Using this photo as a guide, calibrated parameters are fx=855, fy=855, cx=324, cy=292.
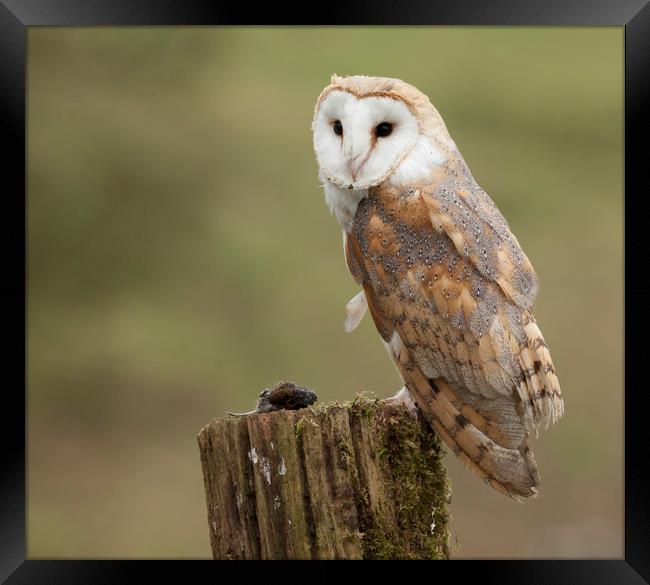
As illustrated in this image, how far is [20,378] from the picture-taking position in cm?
302

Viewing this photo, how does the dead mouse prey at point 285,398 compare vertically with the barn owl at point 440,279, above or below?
below

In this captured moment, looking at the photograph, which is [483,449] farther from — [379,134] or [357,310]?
[379,134]

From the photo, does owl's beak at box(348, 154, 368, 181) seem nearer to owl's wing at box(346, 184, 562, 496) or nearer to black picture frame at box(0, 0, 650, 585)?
owl's wing at box(346, 184, 562, 496)

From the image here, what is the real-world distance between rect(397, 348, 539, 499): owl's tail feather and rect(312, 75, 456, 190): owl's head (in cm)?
80

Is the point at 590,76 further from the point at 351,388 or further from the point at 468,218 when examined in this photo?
the point at 468,218

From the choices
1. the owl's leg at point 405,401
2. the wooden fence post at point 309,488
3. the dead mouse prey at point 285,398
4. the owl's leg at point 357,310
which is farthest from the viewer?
the owl's leg at point 357,310

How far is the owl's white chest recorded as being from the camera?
3.11 meters

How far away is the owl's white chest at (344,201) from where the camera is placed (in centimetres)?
311

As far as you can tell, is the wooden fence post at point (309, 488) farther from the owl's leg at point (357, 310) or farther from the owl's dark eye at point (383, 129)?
the owl's dark eye at point (383, 129)

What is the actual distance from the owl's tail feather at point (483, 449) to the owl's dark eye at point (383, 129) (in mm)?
934

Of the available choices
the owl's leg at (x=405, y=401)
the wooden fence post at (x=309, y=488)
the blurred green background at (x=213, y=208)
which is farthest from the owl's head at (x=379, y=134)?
the blurred green background at (x=213, y=208)

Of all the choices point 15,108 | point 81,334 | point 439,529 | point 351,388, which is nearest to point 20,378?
point 15,108

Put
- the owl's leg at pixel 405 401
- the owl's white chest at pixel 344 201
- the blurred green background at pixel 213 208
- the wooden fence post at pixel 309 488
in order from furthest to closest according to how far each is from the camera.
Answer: the blurred green background at pixel 213 208 → the owl's white chest at pixel 344 201 → the owl's leg at pixel 405 401 → the wooden fence post at pixel 309 488

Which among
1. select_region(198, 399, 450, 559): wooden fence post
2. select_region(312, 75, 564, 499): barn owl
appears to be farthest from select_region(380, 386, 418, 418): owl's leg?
select_region(198, 399, 450, 559): wooden fence post
